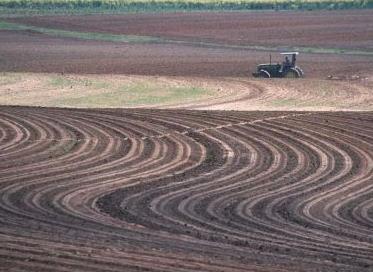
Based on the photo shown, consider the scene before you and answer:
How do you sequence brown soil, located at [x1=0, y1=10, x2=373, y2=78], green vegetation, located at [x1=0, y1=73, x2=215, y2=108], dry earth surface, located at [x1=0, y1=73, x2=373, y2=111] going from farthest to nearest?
brown soil, located at [x1=0, y1=10, x2=373, y2=78], green vegetation, located at [x1=0, y1=73, x2=215, y2=108], dry earth surface, located at [x1=0, y1=73, x2=373, y2=111]

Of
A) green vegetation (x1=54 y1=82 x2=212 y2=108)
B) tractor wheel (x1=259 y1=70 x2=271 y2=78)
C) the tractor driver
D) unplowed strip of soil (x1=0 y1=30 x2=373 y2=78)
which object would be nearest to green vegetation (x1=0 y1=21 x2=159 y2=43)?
unplowed strip of soil (x1=0 y1=30 x2=373 y2=78)

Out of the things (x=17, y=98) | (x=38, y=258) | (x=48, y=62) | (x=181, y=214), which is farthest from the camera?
(x=48, y=62)

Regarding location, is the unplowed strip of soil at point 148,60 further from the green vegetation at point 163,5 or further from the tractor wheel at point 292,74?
the green vegetation at point 163,5

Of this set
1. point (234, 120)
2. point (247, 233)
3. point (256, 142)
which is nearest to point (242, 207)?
point (247, 233)

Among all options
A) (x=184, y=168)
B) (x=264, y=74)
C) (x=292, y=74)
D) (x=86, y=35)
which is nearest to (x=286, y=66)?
(x=292, y=74)

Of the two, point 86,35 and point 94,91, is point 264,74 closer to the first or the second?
point 94,91

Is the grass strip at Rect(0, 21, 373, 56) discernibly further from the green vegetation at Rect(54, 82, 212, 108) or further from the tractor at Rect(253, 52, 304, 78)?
the green vegetation at Rect(54, 82, 212, 108)

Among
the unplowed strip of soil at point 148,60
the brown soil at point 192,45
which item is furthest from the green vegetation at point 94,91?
the brown soil at point 192,45

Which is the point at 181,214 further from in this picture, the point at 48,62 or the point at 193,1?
the point at 193,1
